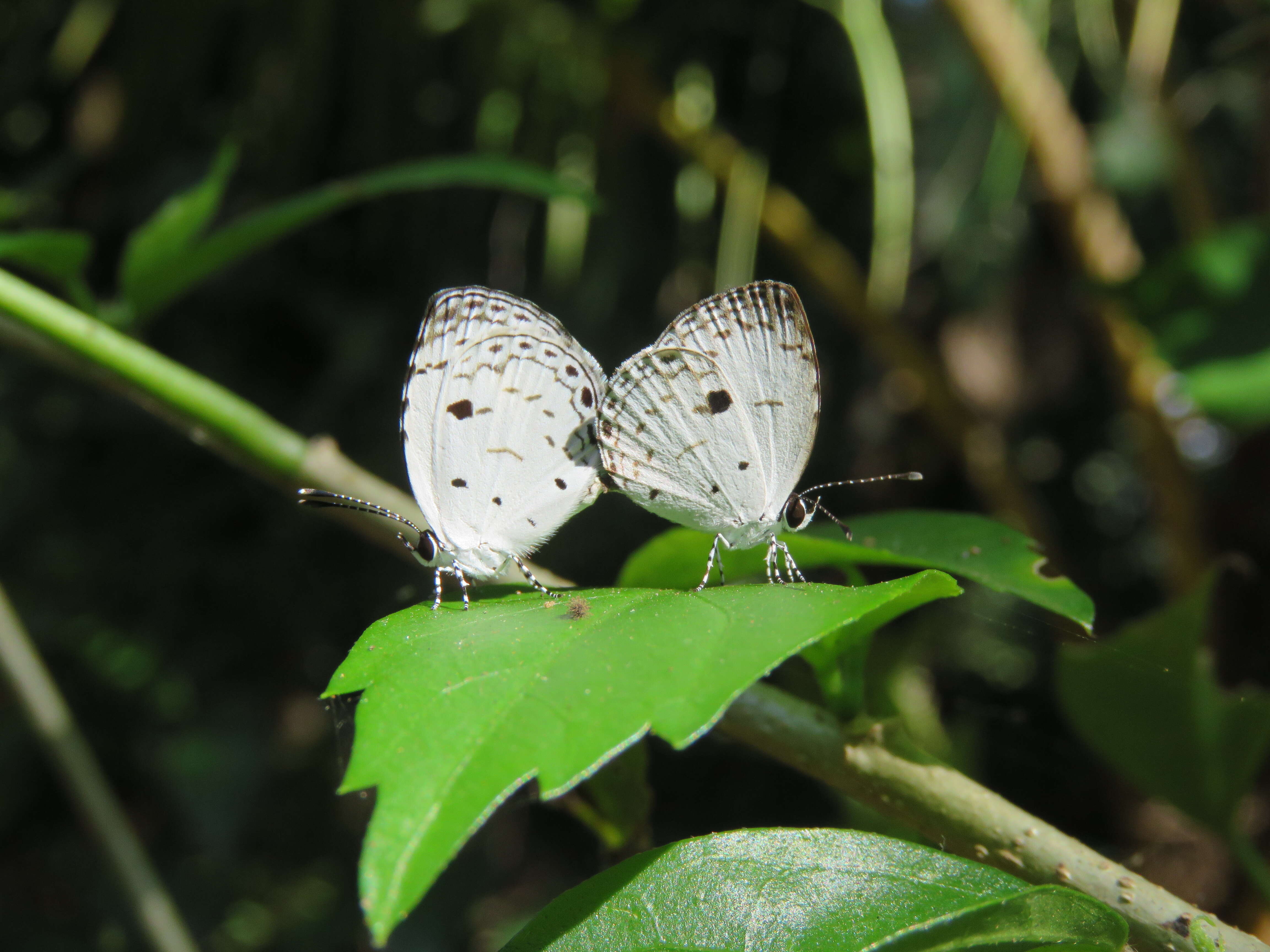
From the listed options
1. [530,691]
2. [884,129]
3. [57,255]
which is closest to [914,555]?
[530,691]

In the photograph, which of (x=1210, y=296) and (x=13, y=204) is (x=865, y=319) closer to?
(x=1210, y=296)

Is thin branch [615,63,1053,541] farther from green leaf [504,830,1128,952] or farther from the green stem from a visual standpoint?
green leaf [504,830,1128,952]

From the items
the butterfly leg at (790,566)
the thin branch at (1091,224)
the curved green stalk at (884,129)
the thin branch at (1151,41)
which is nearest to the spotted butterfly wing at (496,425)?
the butterfly leg at (790,566)

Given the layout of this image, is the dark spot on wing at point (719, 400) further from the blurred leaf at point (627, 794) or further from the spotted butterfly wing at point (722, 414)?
the blurred leaf at point (627, 794)

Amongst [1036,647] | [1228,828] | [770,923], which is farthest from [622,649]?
[1036,647]

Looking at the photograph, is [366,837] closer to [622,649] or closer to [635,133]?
[622,649]

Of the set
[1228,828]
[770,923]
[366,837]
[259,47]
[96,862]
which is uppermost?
[259,47]
